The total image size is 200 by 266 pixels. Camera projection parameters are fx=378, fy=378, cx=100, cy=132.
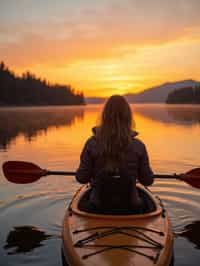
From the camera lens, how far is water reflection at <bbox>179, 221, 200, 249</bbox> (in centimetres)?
589

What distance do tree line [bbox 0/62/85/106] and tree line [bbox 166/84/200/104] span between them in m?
Result: 46.3

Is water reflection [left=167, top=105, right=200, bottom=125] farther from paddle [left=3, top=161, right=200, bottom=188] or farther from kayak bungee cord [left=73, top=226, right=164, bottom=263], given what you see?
kayak bungee cord [left=73, top=226, right=164, bottom=263]

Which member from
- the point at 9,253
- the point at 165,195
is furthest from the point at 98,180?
the point at 165,195

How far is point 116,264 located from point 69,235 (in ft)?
3.15

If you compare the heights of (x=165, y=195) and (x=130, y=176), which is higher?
(x=130, y=176)

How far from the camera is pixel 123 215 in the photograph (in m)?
4.80

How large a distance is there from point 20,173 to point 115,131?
2.90 m

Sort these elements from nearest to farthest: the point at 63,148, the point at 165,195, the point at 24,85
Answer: the point at 165,195 < the point at 63,148 < the point at 24,85

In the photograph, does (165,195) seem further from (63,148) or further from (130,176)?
(63,148)

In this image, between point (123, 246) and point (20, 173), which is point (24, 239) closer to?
point (20, 173)

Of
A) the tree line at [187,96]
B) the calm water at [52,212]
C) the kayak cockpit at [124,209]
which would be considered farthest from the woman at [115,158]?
the tree line at [187,96]

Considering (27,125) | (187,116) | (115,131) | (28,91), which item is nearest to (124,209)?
(115,131)

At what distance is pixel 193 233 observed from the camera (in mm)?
6176

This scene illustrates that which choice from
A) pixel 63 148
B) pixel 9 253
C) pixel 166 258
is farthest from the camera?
pixel 63 148
